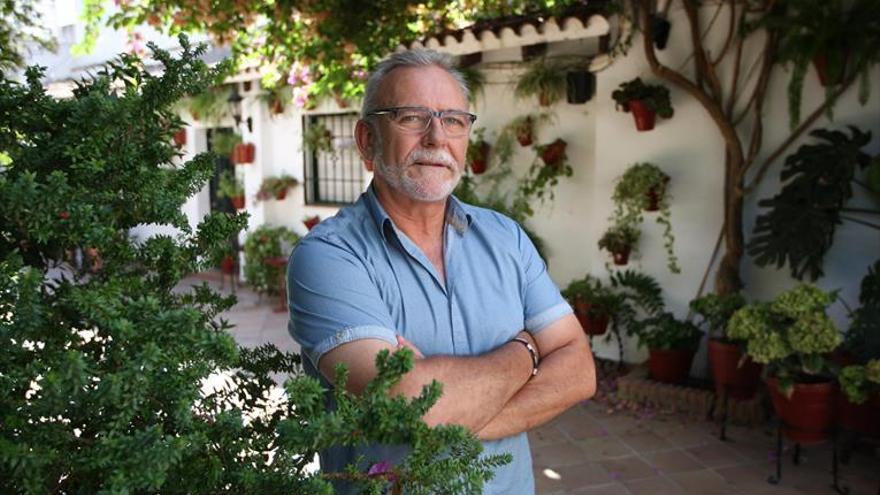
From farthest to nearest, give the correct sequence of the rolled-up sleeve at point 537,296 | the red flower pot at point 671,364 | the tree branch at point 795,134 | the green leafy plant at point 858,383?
the red flower pot at point 671,364 < the tree branch at point 795,134 < the green leafy plant at point 858,383 < the rolled-up sleeve at point 537,296

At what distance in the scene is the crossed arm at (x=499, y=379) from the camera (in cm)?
160

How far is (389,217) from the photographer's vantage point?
1843 millimetres

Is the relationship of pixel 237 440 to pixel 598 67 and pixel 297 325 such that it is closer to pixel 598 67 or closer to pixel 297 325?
pixel 297 325

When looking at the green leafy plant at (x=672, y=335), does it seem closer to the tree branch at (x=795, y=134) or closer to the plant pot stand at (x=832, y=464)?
the tree branch at (x=795, y=134)

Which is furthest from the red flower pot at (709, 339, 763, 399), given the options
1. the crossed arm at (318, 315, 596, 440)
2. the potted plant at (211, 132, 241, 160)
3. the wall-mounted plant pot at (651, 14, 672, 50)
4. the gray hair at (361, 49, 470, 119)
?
the potted plant at (211, 132, 241, 160)

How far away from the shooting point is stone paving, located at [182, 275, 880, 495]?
4340 mm

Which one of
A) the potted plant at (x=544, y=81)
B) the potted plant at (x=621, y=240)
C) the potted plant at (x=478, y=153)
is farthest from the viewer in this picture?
the potted plant at (x=478, y=153)

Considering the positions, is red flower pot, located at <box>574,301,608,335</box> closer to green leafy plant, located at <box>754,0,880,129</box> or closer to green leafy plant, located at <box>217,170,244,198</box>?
green leafy plant, located at <box>754,0,880,129</box>

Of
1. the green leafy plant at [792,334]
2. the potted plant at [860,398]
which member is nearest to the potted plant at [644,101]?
the green leafy plant at [792,334]

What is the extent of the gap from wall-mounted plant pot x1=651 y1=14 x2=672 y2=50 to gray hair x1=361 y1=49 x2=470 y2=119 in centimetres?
425

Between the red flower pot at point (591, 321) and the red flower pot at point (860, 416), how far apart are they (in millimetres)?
2064

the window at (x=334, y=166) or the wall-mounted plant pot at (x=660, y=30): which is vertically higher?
the wall-mounted plant pot at (x=660, y=30)

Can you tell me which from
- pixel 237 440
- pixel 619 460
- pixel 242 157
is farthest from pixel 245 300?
pixel 237 440

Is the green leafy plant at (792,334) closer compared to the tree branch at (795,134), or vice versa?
the green leafy plant at (792,334)
